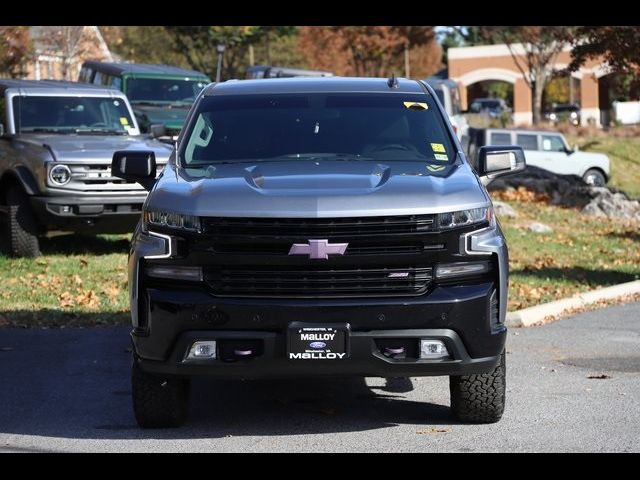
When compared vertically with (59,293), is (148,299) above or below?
above

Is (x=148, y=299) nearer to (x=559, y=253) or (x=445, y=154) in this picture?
(x=445, y=154)

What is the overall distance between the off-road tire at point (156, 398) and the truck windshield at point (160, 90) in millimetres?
16880

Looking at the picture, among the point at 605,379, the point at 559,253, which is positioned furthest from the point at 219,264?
the point at 559,253

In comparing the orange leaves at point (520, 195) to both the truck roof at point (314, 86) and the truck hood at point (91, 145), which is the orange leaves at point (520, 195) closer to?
the truck hood at point (91, 145)

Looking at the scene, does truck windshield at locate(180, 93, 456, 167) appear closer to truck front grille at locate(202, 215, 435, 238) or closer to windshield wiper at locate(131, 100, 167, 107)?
truck front grille at locate(202, 215, 435, 238)

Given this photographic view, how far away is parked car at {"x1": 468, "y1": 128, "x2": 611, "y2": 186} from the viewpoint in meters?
33.1

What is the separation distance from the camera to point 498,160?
308 inches

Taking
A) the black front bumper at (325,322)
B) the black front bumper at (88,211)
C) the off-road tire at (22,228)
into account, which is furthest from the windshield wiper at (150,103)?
the black front bumper at (325,322)

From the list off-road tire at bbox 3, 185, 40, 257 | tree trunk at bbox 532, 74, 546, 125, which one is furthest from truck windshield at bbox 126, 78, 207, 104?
tree trunk at bbox 532, 74, 546, 125

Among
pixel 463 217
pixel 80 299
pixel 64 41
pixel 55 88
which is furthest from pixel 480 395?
pixel 64 41

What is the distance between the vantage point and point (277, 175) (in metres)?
6.91

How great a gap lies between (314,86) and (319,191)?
6.29 ft

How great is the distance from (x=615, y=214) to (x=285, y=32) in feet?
105

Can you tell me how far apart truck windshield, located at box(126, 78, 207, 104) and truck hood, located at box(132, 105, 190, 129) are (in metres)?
0.37
